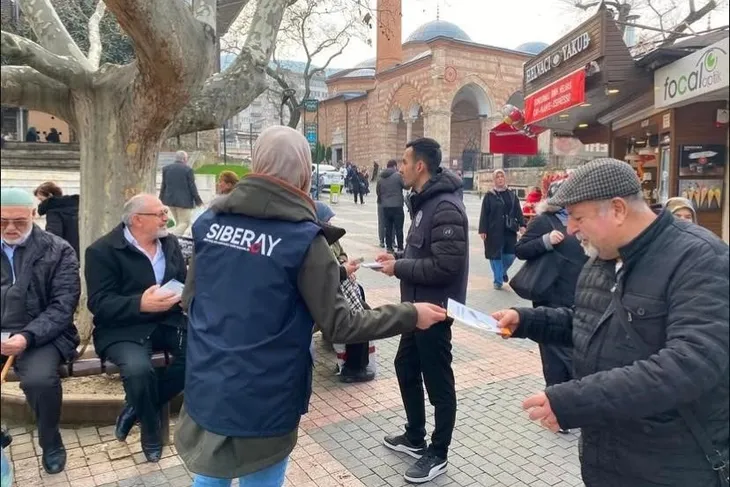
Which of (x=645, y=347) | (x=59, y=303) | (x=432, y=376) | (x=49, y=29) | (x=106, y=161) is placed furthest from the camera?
(x=49, y=29)

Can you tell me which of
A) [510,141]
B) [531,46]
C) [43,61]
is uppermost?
[531,46]

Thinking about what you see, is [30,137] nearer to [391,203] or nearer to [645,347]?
[645,347]

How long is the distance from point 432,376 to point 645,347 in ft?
6.22

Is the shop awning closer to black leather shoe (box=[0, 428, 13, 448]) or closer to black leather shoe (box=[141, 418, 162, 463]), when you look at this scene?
black leather shoe (box=[141, 418, 162, 463])

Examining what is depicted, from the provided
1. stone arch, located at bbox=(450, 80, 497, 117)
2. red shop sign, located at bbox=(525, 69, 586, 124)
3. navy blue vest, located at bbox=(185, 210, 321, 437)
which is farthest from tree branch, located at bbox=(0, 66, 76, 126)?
stone arch, located at bbox=(450, 80, 497, 117)

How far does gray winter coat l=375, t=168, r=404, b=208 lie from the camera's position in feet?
40.2

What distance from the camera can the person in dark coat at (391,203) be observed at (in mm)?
12281

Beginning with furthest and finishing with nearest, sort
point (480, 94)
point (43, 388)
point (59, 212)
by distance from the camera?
point (480, 94)
point (59, 212)
point (43, 388)

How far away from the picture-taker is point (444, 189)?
3428mm

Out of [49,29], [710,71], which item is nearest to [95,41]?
[49,29]

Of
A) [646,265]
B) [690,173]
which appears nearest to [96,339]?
[646,265]

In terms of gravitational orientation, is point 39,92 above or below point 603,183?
above

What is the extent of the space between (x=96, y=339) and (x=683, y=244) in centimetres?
366

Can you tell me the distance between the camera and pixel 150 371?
3.80 metres
